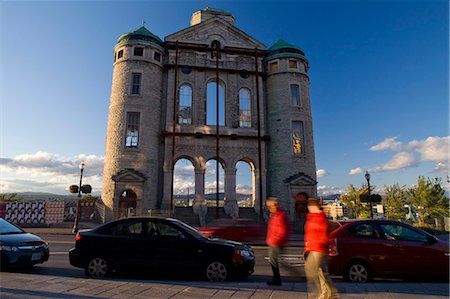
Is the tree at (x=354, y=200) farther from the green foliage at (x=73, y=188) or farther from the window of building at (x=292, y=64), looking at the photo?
the green foliage at (x=73, y=188)

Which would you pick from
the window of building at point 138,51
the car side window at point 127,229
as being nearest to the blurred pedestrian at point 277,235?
the car side window at point 127,229

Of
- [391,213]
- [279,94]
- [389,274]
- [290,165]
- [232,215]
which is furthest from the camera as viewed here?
[391,213]

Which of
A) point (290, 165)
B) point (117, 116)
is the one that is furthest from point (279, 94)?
point (117, 116)

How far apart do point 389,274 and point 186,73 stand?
24.7 meters

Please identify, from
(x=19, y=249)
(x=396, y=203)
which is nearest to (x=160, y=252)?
(x=19, y=249)

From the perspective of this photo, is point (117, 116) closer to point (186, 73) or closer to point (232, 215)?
point (186, 73)

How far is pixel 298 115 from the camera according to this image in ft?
91.2

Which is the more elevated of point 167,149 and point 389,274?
point 167,149

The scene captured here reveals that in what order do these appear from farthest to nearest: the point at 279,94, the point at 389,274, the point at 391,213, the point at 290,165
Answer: the point at 391,213 < the point at 279,94 < the point at 290,165 < the point at 389,274

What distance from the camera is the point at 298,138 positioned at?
27656 mm

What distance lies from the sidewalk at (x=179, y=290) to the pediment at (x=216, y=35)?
26014 millimetres

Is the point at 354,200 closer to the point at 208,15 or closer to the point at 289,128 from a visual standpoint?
the point at 289,128

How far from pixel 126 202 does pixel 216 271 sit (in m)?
19.1

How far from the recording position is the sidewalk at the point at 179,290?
547 centimetres
